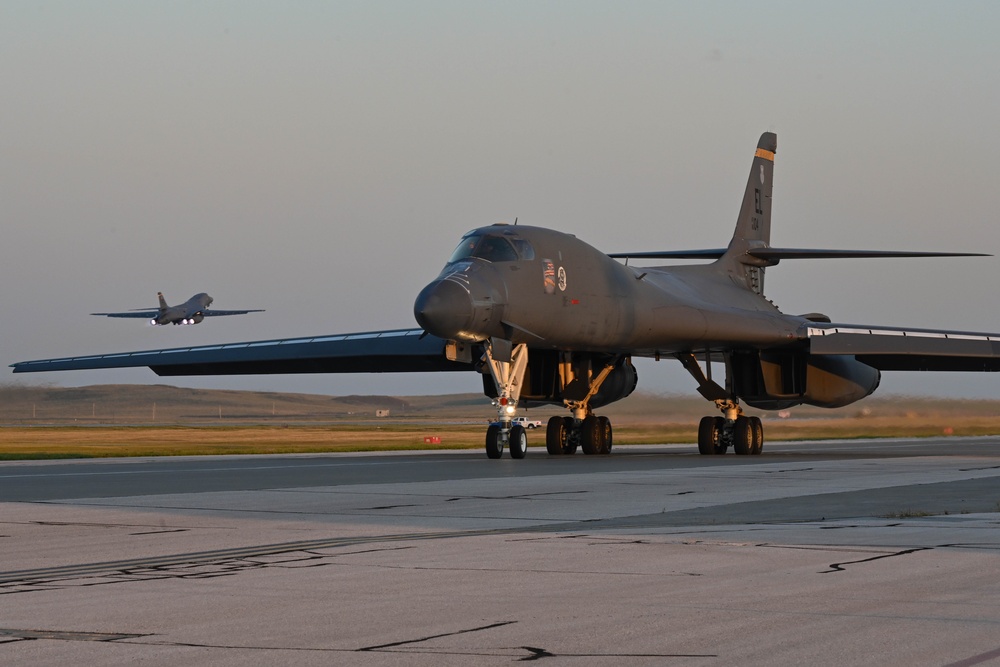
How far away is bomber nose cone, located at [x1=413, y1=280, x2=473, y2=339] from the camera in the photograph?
22.6 meters

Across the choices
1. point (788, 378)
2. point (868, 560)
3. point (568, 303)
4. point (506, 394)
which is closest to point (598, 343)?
point (568, 303)

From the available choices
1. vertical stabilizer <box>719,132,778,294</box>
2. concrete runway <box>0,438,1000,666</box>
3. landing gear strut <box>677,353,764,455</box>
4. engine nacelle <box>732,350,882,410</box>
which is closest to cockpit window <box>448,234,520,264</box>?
landing gear strut <box>677,353,764,455</box>

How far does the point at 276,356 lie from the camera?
30.6 metres

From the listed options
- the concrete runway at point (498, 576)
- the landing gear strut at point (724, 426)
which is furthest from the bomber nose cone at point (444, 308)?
the landing gear strut at point (724, 426)

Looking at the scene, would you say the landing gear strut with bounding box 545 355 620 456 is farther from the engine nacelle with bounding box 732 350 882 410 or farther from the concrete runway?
the concrete runway

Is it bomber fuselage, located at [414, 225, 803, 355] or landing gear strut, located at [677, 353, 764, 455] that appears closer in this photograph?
bomber fuselage, located at [414, 225, 803, 355]

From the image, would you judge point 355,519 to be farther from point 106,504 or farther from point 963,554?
point 963,554

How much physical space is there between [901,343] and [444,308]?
1252 cm

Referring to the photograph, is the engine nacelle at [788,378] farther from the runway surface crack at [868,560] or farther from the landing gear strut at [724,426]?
the runway surface crack at [868,560]

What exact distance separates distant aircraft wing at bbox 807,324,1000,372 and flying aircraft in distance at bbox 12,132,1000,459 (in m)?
A: 0.04

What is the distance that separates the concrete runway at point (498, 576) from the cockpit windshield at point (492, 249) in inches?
352

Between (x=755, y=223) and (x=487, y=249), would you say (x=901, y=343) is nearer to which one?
(x=755, y=223)

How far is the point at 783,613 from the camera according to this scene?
21.2ft

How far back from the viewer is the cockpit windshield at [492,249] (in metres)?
24.2
